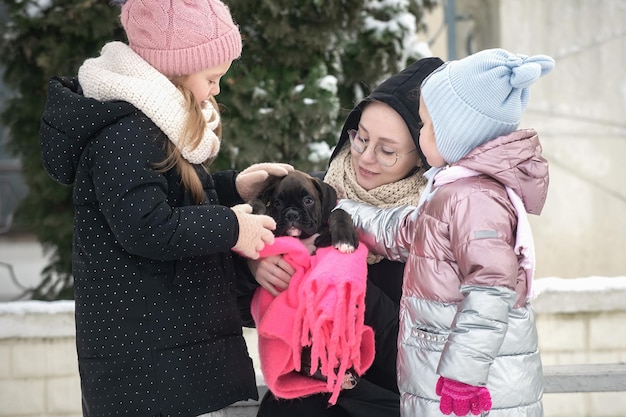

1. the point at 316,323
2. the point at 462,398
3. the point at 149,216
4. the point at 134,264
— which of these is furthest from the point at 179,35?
the point at 462,398

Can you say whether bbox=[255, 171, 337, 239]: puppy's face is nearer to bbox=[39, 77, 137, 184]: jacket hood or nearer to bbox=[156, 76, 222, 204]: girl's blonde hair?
bbox=[156, 76, 222, 204]: girl's blonde hair

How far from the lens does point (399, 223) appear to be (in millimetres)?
2379

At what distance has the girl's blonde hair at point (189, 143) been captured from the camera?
214cm

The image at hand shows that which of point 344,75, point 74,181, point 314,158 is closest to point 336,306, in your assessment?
point 74,181

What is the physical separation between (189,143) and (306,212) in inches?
18.2

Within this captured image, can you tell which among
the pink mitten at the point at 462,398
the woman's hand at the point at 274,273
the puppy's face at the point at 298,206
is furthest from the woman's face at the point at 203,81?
the pink mitten at the point at 462,398

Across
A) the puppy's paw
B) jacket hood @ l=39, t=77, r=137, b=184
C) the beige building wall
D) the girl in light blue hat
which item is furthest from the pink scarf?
the beige building wall

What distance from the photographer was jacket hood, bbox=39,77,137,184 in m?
2.09

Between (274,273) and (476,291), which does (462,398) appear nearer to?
(476,291)

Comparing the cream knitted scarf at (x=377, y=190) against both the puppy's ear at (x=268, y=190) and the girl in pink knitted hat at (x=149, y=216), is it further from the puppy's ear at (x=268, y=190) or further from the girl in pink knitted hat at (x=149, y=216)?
the girl in pink knitted hat at (x=149, y=216)

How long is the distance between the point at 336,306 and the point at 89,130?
0.81 meters

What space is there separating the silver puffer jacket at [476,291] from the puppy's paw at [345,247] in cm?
20

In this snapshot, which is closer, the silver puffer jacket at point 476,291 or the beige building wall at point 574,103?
the silver puffer jacket at point 476,291

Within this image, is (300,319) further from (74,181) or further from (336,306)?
(74,181)
